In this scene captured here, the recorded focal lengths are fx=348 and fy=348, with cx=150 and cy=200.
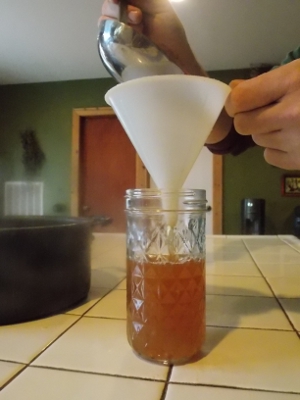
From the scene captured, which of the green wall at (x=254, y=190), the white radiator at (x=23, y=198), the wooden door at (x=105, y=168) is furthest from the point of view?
the white radiator at (x=23, y=198)

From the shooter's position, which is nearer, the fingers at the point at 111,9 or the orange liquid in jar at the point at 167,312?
the orange liquid in jar at the point at 167,312

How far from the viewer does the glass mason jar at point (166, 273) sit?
346 millimetres

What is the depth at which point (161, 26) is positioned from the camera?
0.55 metres

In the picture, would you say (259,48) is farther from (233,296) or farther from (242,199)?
(233,296)

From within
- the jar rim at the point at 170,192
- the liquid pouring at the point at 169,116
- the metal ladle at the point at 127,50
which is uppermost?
the metal ladle at the point at 127,50

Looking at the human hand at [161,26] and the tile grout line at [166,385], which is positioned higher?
the human hand at [161,26]

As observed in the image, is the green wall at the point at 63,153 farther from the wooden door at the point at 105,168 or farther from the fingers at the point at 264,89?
the fingers at the point at 264,89

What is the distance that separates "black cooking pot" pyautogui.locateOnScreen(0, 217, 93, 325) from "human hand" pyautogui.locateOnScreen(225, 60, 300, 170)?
270mm

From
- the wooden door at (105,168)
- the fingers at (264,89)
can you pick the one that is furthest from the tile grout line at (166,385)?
the wooden door at (105,168)

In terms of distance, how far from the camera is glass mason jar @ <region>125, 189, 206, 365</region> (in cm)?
35

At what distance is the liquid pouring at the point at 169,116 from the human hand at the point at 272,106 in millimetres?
33

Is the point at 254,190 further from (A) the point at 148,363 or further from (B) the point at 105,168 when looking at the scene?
(A) the point at 148,363

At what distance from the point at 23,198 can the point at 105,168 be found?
900mm

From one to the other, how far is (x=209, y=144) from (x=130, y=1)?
1.18ft
